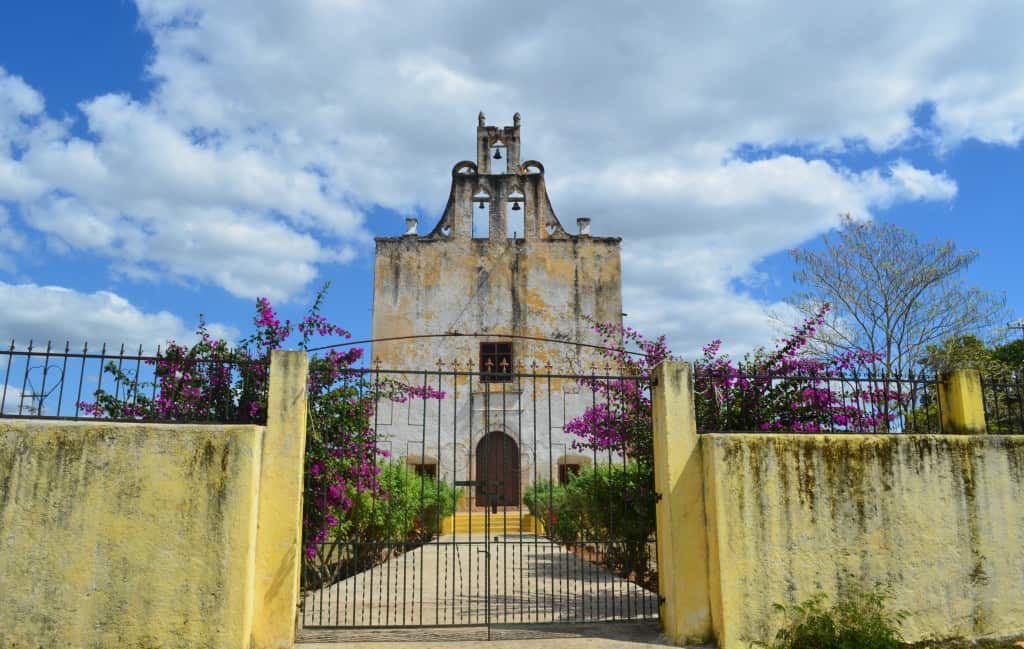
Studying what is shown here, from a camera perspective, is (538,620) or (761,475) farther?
(538,620)

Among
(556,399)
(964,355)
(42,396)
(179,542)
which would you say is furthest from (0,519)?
(964,355)

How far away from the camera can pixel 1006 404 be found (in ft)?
26.8

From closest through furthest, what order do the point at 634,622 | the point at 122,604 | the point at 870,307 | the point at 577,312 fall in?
the point at 122,604
the point at 634,622
the point at 870,307
the point at 577,312

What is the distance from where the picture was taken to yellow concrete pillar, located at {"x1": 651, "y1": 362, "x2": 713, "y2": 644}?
6.42 meters

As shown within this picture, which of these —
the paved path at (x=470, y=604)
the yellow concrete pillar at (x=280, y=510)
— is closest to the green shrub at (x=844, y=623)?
the paved path at (x=470, y=604)

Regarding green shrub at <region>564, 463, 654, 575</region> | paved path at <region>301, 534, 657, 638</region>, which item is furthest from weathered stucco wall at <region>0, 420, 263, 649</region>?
green shrub at <region>564, 463, 654, 575</region>

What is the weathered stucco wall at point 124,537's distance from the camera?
5.66 m

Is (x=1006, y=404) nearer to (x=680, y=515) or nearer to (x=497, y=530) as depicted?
(x=680, y=515)

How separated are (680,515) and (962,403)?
3140mm

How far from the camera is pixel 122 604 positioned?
5.68 meters

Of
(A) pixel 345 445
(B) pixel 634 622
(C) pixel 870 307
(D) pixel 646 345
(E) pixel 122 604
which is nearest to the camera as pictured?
(E) pixel 122 604

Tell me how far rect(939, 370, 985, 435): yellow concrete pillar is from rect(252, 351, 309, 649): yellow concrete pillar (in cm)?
617

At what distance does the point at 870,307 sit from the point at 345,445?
52.7 feet

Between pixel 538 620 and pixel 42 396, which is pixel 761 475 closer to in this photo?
pixel 538 620
